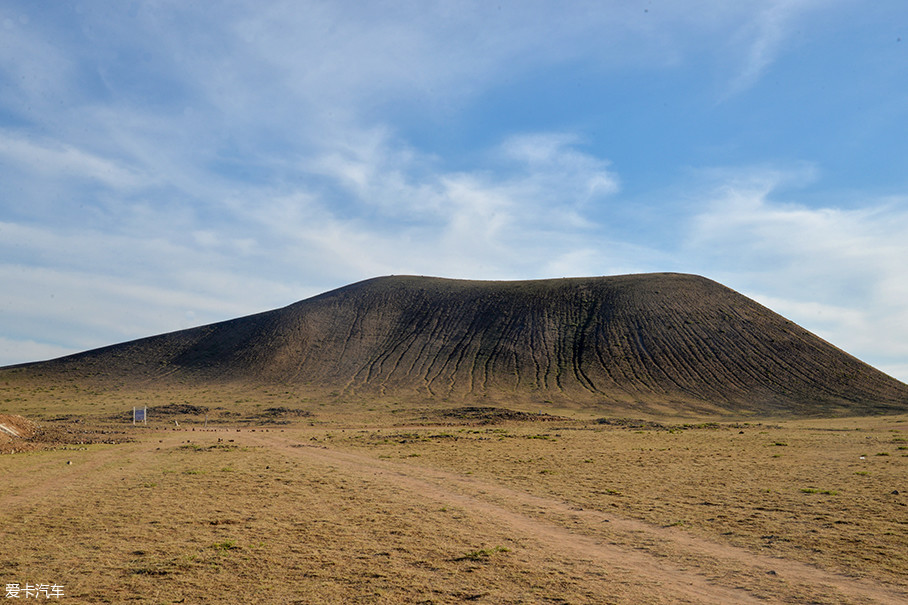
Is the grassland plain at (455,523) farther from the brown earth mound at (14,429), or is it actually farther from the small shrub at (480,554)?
the brown earth mound at (14,429)

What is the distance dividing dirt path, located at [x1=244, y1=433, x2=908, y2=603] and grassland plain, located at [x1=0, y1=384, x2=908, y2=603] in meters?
0.06

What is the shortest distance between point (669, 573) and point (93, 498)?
14606mm

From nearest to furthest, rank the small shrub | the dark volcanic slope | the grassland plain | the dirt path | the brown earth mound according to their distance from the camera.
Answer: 1. the dirt path
2. the grassland plain
3. the small shrub
4. the brown earth mound
5. the dark volcanic slope

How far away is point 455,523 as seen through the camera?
13.6 metres

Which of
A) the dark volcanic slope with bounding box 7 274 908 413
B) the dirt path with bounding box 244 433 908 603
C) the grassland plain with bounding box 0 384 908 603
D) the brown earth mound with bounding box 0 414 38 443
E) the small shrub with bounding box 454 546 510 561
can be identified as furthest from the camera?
the dark volcanic slope with bounding box 7 274 908 413

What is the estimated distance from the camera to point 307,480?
786 inches

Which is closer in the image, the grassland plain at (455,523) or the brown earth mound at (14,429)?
the grassland plain at (455,523)

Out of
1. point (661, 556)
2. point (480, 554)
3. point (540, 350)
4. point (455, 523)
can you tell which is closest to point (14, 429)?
point (455, 523)

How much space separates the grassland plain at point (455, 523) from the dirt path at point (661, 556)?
0.06m

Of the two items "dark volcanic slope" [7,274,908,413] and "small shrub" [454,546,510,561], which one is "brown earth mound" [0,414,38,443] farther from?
"dark volcanic slope" [7,274,908,413]

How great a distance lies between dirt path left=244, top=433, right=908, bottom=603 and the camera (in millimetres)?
9117

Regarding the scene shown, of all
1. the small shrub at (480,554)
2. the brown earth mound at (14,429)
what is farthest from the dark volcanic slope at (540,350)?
the small shrub at (480,554)

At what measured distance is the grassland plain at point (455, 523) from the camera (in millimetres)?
9219

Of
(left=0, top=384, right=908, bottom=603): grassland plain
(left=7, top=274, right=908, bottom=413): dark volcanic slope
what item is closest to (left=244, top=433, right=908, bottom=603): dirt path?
(left=0, top=384, right=908, bottom=603): grassland plain
